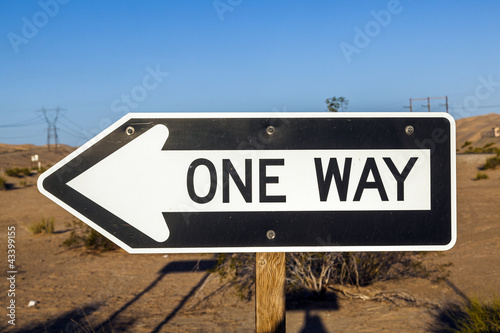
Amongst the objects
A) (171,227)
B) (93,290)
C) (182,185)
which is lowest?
(93,290)

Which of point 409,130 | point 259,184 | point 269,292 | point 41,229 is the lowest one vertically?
point 41,229

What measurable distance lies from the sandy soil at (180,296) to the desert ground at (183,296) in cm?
1

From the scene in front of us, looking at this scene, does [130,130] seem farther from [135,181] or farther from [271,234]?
[271,234]

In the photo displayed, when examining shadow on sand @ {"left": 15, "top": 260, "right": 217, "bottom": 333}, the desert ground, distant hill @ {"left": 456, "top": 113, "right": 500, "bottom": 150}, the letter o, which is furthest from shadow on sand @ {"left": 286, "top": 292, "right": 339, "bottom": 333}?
distant hill @ {"left": 456, "top": 113, "right": 500, "bottom": 150}

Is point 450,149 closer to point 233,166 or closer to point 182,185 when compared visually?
point 233,166

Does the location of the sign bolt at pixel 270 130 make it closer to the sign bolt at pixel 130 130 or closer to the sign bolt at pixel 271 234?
the sign bolt at pixel 271 234

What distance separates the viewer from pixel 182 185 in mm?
1601

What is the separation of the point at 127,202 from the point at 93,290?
6782 mm

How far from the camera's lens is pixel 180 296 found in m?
7.19

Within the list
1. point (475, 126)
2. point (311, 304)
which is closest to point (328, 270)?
point (311, 304)

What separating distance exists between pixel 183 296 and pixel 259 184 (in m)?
6.04

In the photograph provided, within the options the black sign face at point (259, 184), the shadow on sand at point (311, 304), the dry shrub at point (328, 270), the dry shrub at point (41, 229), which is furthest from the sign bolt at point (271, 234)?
the dry shrub at point (41, 229)

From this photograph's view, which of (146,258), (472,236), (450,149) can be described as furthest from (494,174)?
(450,149)

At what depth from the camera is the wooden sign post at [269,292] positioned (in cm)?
164
